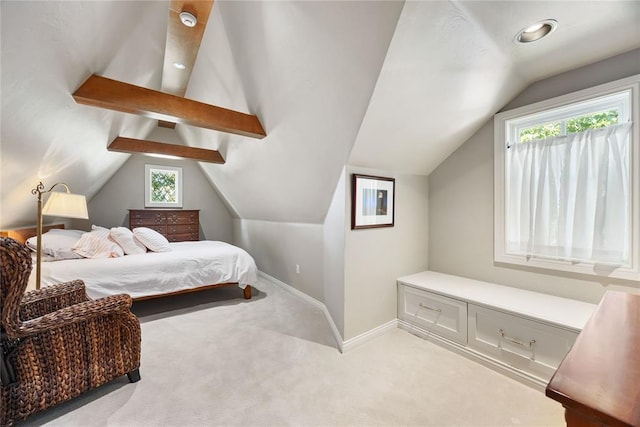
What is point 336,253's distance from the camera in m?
2.45

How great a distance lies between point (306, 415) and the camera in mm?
1513

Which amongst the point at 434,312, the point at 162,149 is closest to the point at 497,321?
the point at 434,312

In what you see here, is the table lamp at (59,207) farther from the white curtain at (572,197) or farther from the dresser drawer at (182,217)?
the white curtain at (572,197)

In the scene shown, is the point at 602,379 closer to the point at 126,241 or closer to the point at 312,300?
the point at 312,300

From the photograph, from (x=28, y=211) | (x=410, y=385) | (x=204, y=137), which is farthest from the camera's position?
(x=204, y=137)

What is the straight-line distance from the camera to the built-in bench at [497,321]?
68.2 inches

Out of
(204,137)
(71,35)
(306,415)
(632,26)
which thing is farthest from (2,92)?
(632,26)

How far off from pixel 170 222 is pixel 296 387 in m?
4.41

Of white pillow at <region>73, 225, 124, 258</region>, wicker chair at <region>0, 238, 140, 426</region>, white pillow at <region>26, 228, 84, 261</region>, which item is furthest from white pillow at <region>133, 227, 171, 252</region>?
wicker chair at <region>0, 238, 140, 426</region>

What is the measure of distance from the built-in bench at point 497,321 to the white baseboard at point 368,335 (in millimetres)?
114

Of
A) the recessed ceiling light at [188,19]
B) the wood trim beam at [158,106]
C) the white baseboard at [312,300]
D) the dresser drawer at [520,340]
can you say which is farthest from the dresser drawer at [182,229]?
the dresser drawer at [520,340]

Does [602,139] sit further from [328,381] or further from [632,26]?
[328,381]

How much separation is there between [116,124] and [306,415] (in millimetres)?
3679

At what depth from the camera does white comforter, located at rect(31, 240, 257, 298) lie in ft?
8.13
